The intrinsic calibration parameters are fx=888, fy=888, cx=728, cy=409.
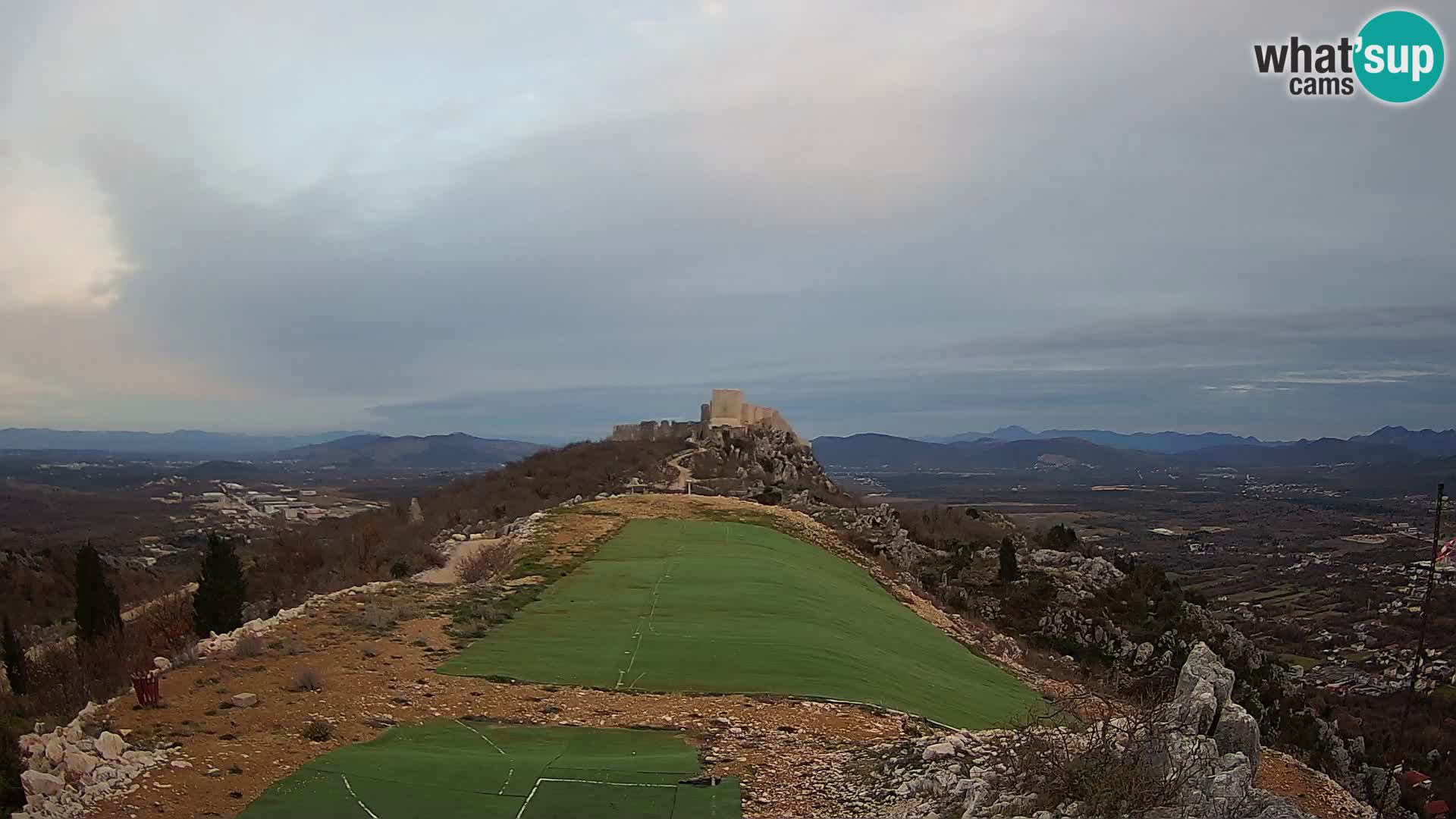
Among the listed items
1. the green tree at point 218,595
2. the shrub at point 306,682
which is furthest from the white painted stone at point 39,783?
the green tree at point 218,595

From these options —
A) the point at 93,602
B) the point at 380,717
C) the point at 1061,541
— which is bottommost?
the point at 1061,541

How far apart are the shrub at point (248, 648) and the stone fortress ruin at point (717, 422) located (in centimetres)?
4716

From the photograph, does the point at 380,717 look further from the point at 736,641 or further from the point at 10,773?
the point at 736,641

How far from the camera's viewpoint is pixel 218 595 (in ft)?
55.0

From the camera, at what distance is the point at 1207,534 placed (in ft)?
257

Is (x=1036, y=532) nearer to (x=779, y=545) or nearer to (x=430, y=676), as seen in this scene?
(x=779, y=545)

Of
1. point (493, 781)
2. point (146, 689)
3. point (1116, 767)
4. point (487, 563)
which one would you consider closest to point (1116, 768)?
point (1116, 767)

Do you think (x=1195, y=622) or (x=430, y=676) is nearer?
Answer: (x=430, y=676)

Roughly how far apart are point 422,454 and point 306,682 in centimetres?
18087

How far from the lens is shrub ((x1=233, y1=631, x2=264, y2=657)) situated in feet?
38.7

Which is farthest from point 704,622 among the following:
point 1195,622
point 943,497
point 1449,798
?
point 943,497

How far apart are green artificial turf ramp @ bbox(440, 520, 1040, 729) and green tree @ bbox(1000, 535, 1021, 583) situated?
14577 millimetres

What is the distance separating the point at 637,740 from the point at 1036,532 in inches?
2001

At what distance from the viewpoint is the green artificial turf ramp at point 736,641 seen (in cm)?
1241
